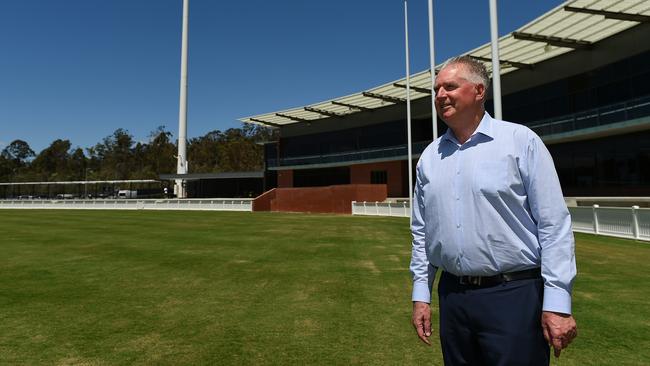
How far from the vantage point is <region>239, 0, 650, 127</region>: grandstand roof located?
75.9ft

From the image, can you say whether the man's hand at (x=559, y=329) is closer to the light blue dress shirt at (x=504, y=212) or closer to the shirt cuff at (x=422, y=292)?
the light blue dress shirt at (x=504, y=212)

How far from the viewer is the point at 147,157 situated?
12138 centimetres

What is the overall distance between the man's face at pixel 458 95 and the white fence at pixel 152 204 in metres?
40.3

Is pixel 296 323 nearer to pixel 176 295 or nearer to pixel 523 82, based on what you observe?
pixel 176 295

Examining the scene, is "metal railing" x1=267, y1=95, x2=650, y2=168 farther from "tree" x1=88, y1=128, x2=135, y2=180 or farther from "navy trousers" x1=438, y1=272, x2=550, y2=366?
"tree" x1=88, y1=128, x2=135, y2=180

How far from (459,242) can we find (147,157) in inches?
5108

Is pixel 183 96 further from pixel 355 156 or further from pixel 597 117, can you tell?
pixel 597 117

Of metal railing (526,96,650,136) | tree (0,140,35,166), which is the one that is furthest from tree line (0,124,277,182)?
A: metal railing (526,96,650,136)

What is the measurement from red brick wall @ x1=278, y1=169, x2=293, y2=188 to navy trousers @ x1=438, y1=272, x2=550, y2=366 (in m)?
53.9

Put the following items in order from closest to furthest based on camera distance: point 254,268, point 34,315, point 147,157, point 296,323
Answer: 1. point 296,323
2. point 34,315
3. point 254,268
4. point 147,157

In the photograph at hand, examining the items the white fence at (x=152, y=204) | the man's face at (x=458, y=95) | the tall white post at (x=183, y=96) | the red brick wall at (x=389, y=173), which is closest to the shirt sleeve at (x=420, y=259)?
the man's face at (x=458, y=95)

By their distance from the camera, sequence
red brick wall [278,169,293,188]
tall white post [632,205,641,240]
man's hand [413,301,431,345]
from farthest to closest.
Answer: red brick wall [278,169,293,188]
tall white post [632,205,641,240]
man's hand [413,301,431,345]

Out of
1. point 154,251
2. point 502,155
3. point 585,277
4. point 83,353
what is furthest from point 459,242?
point 154,251

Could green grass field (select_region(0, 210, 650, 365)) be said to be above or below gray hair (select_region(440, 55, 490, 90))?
below
